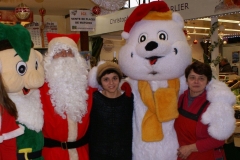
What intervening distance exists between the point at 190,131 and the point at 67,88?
1021 mm

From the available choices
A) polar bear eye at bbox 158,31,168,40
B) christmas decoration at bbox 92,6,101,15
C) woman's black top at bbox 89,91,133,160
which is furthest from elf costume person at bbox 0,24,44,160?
christmas decoration at bbox 92,6,101,15

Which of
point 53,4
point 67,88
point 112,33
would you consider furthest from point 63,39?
point 112,33

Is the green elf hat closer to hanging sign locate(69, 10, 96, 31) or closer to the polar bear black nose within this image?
the polar bear black nose

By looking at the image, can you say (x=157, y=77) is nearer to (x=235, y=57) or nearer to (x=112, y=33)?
(x=112, y=33)

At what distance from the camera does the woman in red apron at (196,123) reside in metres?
2.33

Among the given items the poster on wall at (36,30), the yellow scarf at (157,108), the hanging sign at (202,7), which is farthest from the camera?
the poster on wall at (36,30)

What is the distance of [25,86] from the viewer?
211 cm

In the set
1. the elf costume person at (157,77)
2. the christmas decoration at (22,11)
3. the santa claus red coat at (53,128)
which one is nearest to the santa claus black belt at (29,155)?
the santa claus red coat at (53,128)

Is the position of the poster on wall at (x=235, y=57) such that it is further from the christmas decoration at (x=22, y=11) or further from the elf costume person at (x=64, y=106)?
the elf costume person at (x=64, y=106)

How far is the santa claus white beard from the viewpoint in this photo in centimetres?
233

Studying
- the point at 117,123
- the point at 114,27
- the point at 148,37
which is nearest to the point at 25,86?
the point at 117,123

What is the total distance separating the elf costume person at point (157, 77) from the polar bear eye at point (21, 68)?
83 centimetres

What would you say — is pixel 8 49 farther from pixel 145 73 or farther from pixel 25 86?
pixel 145 73

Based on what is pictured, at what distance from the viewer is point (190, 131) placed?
93.1 inches
